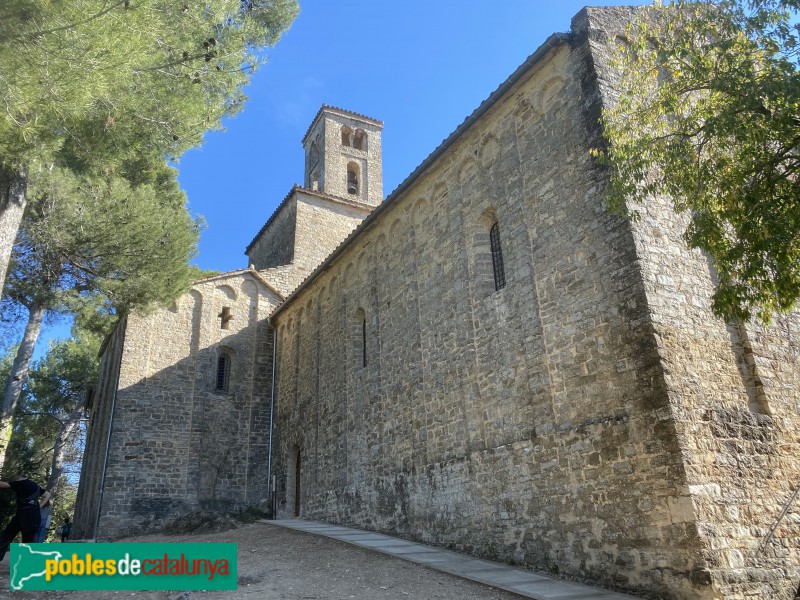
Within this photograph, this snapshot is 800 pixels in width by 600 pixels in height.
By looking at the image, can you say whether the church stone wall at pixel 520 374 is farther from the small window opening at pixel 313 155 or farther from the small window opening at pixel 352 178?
the small window opening at pixel 313 155

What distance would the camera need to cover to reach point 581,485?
23.2ft

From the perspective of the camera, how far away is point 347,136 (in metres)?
25.3

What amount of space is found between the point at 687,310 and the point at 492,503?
12.1 ft

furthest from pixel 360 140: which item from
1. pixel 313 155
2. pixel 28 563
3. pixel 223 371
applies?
pixel 28 563

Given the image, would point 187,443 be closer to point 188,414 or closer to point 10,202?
point 188,414

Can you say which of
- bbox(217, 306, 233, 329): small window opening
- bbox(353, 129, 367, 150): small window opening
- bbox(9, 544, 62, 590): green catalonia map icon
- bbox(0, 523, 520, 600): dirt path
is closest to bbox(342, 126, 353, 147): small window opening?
bbox(353, 129, 367, 150): small window opening

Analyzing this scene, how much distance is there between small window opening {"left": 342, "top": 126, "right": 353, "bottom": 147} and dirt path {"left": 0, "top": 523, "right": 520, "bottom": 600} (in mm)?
18535

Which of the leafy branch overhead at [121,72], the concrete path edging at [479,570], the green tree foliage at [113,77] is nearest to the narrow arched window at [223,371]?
the concrete path edging at [479,570]

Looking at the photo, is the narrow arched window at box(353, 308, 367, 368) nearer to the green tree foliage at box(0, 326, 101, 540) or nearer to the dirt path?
the dirt path

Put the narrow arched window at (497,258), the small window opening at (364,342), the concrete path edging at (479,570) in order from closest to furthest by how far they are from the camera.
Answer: the concrete path edging at (479,570)
the narrow arched window at (497,258)
the small window opening at (364,342)

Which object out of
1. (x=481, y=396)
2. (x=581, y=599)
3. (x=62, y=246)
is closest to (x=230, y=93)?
(x=62, y=246)

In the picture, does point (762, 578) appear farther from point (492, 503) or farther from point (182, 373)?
point (182, 373)

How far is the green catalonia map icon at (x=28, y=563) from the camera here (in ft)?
19.7

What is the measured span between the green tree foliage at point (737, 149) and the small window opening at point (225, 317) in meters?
13.4
